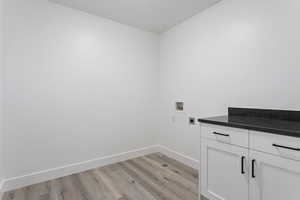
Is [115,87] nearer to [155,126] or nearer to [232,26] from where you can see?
[155,126]

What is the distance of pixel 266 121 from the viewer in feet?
4.48

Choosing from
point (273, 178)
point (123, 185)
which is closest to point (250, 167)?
point (273, 178)

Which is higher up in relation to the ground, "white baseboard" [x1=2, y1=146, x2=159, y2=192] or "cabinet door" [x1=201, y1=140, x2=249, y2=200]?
"cabinet door" [x1=201, y1=140, x2=249, y2=200]

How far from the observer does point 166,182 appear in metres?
1.96

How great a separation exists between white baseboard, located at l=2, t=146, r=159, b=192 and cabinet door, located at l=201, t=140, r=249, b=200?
59.1 inches

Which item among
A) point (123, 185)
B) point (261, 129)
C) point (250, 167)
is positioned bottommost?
point (123, 185)

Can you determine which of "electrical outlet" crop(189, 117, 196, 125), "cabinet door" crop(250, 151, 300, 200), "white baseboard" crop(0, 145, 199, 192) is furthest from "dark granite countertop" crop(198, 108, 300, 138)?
"white baseboard" crop(0, 145, 199, 192)

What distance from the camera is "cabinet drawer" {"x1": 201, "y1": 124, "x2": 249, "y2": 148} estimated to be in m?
1.20

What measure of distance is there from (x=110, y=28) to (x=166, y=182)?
8.13ft

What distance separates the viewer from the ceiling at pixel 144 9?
6.68 ft

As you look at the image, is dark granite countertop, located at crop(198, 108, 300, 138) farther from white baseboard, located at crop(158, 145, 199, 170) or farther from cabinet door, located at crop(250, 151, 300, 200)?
white baseboard, located at crop(158, 145, 199, 170)

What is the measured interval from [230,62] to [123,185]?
205 centimetres

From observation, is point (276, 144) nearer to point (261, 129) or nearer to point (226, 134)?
point (261, 129)

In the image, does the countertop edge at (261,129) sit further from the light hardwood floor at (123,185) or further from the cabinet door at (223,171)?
the light hardwood floor at (123,185)
